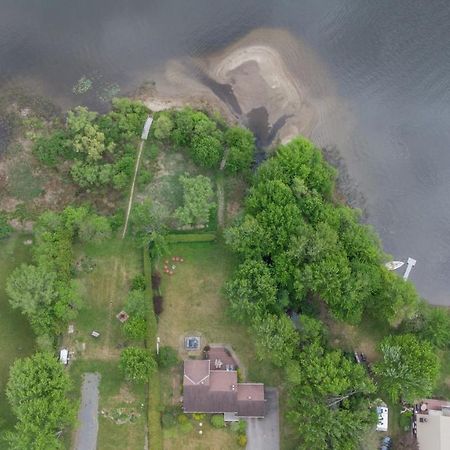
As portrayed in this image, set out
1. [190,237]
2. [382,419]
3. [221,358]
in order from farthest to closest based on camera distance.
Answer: [190,237] → [221,358] → [382,419]

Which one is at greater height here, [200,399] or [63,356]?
[63,356]

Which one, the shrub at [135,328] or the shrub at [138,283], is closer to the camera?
the shrub at [135,328]

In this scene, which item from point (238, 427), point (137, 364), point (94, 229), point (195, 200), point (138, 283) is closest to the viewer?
point (137, 364)

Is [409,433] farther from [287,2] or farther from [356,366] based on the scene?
[287,2]

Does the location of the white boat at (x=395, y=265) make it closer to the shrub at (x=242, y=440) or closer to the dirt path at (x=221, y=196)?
the dirt path at (x=221, y=196)

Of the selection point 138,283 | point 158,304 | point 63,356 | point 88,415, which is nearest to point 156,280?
point 138,283

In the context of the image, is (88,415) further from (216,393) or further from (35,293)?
(35,293)

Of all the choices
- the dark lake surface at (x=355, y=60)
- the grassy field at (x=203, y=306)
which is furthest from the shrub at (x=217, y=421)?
the dark lake surface at (x=355, y=60)

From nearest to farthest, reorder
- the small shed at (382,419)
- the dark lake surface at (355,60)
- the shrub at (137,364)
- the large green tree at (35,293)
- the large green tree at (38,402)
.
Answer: the large green tree at (38,402) → the large green tree at (35,293) → the shrub at (137,364) → the small shed at (382,419) → the dark lake surface at (355,60)
